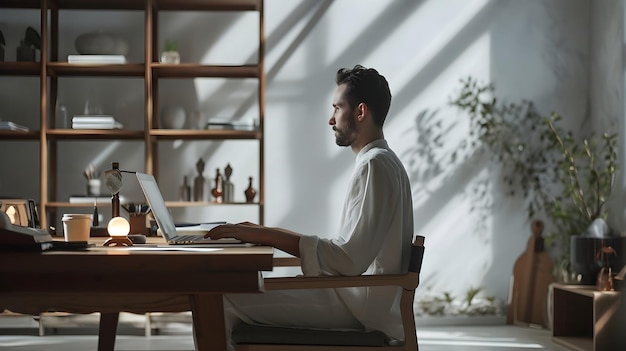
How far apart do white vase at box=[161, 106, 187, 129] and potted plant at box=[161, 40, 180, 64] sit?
32 cm

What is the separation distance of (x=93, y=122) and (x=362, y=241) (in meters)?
3.34

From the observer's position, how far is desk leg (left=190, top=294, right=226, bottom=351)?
6.60 ft

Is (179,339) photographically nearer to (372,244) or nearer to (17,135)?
(17,135)

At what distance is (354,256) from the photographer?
Result: 2.55 metres

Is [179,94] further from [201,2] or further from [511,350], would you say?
[511,350]

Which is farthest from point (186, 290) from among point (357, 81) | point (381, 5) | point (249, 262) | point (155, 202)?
point (381, 5)

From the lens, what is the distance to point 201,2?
5.76 meters

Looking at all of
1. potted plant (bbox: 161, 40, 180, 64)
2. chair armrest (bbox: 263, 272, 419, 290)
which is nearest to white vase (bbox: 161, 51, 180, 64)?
potted plant (bbox: 161, 40, 180, 64)

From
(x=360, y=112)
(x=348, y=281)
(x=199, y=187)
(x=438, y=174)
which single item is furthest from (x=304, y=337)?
(x=438, y=174)

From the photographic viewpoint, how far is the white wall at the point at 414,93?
592 cm

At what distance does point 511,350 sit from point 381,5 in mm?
2598

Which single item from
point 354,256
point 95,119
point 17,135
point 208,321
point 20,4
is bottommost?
point 208,321

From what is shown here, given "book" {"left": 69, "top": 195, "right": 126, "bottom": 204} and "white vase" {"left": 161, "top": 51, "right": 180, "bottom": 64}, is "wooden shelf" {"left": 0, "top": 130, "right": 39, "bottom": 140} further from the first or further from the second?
"white vase" {"left": 161, "top": 51, "right": 180, "bottom": 64}

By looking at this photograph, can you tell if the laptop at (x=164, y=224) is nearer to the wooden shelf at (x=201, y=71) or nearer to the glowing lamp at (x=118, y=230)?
the glowing lamp at (x=118, y=230)
